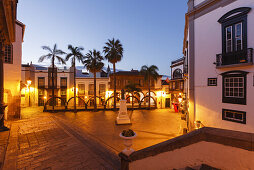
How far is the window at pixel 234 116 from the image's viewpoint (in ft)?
27.2

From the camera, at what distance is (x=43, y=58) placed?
18656 mm

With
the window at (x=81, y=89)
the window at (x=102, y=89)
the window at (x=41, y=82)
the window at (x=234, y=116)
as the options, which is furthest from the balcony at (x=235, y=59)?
Result: the window at (x=41, y=82)

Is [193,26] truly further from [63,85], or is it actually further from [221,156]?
[63,85]

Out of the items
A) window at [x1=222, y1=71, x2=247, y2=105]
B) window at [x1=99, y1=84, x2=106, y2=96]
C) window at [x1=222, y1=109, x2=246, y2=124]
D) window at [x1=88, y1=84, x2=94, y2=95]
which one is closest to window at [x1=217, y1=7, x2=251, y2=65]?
window at [x1=222, y1=71, x2=247, y2=105]

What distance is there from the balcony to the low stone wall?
310 inches

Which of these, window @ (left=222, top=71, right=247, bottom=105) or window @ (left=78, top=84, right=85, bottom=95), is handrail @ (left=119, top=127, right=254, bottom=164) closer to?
window @ (left=222, top=71, right=247, bottom=105)

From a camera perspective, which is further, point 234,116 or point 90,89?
point 90,89

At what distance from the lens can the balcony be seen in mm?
7966

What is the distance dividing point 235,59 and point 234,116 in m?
4.13

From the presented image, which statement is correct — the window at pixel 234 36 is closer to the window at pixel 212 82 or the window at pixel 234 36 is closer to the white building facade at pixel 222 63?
the white building facade at pixel 222 63

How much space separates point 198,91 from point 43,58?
70.4 ft

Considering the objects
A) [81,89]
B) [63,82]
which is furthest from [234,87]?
[63,82]

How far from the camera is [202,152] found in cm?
301

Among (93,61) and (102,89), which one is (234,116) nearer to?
(93,61)
